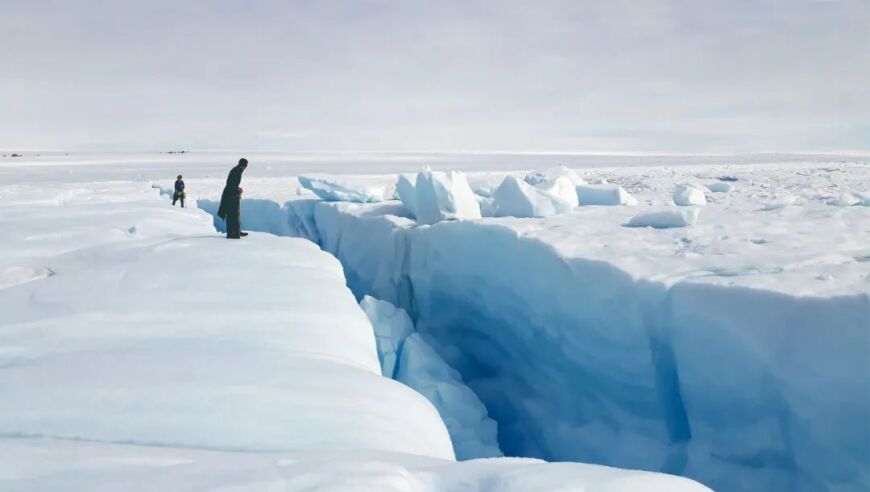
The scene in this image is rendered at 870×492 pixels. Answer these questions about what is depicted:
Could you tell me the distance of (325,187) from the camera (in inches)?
455

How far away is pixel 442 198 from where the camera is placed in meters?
7.71

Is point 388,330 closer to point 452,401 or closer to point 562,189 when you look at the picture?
point 452,401

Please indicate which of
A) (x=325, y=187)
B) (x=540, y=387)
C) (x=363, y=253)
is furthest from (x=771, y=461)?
(x=325, y=187)

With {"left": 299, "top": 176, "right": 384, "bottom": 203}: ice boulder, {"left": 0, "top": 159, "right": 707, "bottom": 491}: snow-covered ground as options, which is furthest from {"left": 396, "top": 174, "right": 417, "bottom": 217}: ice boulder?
{"left": 0, "top": 159, "right": 707, "bottom": 491}: snow-covered ground

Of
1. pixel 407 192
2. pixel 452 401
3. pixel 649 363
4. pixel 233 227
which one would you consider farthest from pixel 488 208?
pixel 649 363

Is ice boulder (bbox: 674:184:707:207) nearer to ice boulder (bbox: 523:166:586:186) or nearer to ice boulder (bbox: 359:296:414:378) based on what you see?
ice boulder (bbox: 523:166:586:186)

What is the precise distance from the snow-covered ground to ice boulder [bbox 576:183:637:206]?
574 cm

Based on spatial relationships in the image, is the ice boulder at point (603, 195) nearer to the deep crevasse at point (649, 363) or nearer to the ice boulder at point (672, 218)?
the ice boulder at point (672, 218)

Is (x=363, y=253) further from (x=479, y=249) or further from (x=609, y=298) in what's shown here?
(x=609, y=298)

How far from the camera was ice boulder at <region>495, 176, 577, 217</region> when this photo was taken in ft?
25.3

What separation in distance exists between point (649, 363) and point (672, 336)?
393 millimetres

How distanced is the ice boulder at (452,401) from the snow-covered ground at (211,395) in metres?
1.26

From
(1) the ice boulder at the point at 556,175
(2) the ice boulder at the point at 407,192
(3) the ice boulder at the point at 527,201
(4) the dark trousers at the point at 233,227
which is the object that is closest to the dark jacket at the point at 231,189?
(4) the dark trousers at the point at 233,227

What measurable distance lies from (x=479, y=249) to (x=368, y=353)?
3287mm
